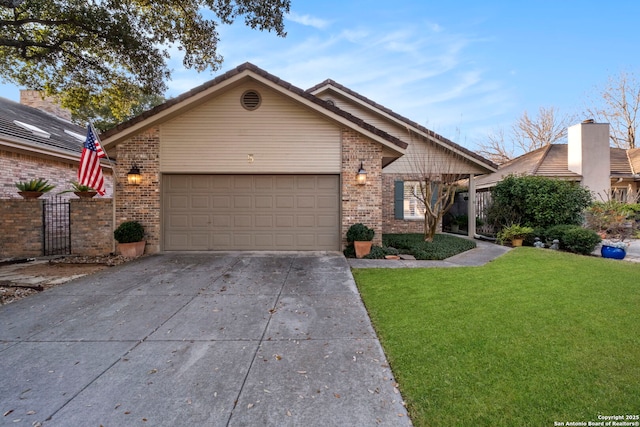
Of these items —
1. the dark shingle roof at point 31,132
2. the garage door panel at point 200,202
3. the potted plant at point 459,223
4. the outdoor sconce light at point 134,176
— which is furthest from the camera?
the potted plant at point 459,223

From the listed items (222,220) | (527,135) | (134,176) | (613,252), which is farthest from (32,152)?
(527,135)

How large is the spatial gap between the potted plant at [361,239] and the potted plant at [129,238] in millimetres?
5864

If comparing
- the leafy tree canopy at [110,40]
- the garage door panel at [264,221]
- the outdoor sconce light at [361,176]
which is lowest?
the garage door panel at [264,221]

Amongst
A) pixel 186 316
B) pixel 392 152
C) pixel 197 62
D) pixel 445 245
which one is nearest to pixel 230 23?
pixel 197 62

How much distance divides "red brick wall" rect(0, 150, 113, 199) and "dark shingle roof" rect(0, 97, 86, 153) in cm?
62

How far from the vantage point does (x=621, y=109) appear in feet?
74.6

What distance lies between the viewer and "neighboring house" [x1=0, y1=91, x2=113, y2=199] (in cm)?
902

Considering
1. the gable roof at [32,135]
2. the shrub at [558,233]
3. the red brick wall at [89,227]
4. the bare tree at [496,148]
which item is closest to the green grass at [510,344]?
the shrub at [558,233]

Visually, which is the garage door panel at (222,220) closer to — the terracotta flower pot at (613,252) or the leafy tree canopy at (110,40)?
the leafy tree canopy at (110,40)

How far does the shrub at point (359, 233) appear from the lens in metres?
7.92

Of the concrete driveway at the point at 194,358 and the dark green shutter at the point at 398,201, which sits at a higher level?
the dark green shutter at the point at 398,201

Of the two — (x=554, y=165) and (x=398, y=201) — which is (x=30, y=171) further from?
(x=554, y=165)

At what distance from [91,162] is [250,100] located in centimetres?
430

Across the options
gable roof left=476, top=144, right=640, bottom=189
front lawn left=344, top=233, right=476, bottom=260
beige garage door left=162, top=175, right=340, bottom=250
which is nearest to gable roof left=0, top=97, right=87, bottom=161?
beige garage door left=162, top=175, right=340, bottom=250
